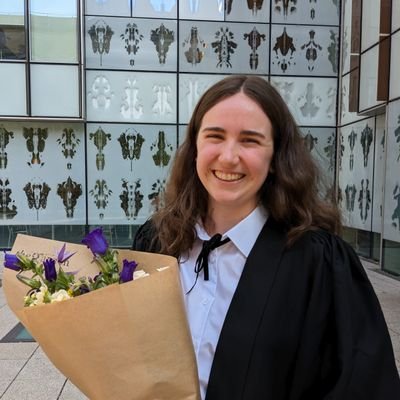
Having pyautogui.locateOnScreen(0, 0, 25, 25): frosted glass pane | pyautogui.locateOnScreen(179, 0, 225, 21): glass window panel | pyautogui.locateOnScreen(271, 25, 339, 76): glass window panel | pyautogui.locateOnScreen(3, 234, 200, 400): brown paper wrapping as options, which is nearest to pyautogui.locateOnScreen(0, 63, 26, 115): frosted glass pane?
pyautogui.locateOnScreen(0, 0, 25, 25): frosted glass pane

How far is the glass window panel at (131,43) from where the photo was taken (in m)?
10.5

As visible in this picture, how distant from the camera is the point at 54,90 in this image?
33.7 feet

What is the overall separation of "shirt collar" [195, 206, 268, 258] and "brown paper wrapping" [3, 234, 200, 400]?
0.34 metres

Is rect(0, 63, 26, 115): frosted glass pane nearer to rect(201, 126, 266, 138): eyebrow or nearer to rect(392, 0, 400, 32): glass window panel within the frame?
rect(392, 0, 400, 32): glass window panel

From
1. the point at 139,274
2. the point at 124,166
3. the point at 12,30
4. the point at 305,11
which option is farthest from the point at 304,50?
the point at 139,274

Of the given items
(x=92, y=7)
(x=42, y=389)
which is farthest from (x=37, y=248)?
(x=92, y=7)

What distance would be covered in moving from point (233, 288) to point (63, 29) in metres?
10.6

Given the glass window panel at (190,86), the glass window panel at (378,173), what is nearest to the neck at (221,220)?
the glass window panel at (378,173)

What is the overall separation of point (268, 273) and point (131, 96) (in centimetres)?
1013

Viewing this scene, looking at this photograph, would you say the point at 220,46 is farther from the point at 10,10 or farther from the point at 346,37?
the point at 10,10

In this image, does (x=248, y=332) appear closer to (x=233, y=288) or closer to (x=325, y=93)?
(x=233, y=288)

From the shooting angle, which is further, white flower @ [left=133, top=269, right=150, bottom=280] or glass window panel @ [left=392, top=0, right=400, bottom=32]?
glass window panel @ [left=392, top=0, right=400, bottom=32]

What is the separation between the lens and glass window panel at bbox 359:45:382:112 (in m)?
8.89

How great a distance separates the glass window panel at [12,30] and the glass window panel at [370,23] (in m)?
7.91
